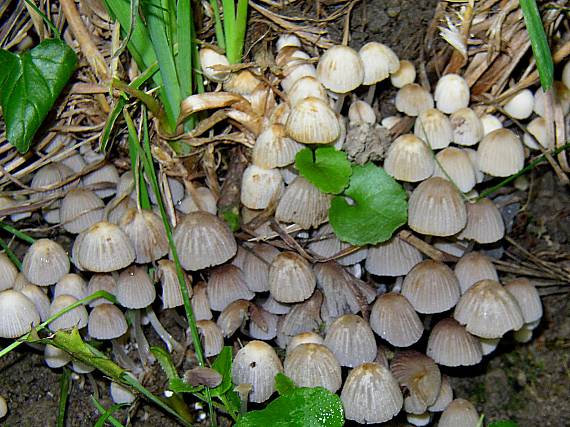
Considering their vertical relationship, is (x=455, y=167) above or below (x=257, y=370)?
above

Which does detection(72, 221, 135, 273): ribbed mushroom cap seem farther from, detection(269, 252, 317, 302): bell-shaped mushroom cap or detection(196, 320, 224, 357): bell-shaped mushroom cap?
detection(269, 252, 317, 302): bell-shaped mushroom cap

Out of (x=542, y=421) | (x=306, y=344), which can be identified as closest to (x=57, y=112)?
(x=306, y=344)

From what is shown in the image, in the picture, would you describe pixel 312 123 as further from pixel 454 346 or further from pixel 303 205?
pixel 454 346

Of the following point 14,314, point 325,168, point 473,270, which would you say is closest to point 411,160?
point 325,168

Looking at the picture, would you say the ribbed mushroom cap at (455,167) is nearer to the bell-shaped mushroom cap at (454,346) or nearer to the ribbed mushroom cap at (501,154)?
the ribbed mushroom cap at (501,154)

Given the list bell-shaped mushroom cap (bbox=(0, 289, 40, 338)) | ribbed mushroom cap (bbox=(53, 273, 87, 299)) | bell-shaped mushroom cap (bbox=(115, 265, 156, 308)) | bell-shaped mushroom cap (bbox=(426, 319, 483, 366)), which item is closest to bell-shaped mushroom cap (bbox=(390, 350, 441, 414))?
bell-shaped mushroom cap (bbox=(426, 319, 483, 366))

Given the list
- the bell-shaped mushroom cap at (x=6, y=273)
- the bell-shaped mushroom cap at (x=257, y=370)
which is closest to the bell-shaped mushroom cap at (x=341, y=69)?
the bell-shaped mushroom cap at (x=257, y=370)
